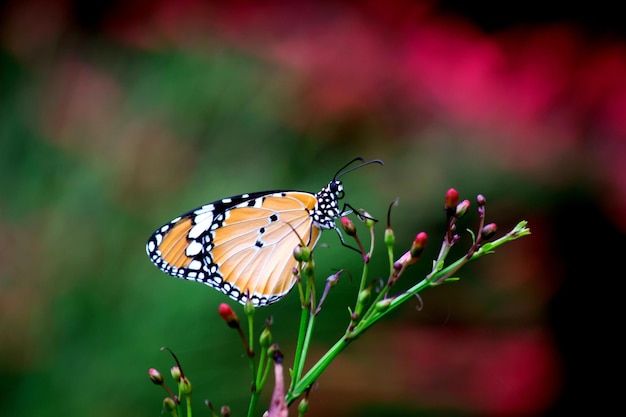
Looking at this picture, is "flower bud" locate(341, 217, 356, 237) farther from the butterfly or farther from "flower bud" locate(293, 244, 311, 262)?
the butterfly

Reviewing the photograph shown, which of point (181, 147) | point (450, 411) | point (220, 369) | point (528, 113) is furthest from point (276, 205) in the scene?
point (528, 113)

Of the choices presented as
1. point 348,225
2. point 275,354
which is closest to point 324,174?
point 348,225

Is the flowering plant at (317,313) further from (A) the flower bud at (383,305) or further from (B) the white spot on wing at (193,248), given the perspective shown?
(B) the white spot on wing at (193,248)

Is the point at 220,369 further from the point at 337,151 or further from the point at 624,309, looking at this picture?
the point at 624,309

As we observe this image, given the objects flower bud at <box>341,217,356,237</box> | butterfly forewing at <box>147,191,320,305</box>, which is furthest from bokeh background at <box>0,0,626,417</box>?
flower bud at <box>341,217,356,237</box>

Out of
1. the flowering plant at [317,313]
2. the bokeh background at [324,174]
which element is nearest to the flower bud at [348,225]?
the flowering plant at [317,313]
